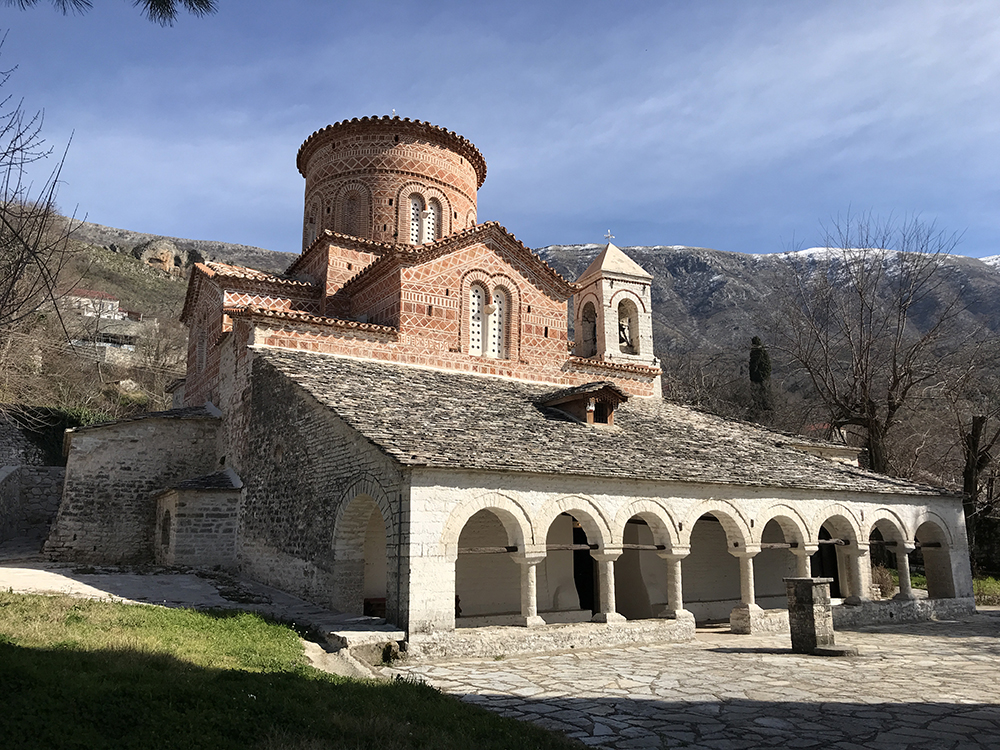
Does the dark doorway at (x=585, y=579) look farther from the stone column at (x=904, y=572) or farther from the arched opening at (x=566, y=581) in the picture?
the stone column at (x=904, y=572)

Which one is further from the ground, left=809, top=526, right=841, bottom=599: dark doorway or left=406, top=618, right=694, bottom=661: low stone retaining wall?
left=809, top=526, right=841, bottom=599: dark doorway

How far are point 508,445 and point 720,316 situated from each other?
7455 centimetres

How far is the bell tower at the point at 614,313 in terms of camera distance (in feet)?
62.6

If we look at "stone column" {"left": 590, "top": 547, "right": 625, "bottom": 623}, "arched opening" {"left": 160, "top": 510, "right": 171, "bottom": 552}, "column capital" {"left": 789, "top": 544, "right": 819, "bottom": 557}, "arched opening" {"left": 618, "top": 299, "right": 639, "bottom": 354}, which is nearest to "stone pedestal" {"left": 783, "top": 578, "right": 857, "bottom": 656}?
"stone column" {"left": 590, "top": 547, "right": 625, "bottom": 623}

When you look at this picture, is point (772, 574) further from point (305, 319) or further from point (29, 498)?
point (29, 498)

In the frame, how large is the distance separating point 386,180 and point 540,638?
519 inches

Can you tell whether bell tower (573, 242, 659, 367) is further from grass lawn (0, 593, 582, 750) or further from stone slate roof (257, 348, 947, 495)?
grass lawn (0, 593, 582, 750)

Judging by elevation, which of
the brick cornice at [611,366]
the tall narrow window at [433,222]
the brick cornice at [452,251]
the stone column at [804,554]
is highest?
the tall narrow window at [433,222]

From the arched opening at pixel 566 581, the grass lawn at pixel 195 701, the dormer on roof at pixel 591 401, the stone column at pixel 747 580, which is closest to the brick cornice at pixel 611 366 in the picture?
the dormer on roof at pixel 591 401

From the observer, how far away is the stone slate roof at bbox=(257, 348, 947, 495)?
1085 cm

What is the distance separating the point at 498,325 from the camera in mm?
17141

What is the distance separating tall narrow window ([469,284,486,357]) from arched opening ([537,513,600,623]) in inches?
180

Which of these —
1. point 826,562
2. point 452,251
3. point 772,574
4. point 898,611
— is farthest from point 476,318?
point 898,611

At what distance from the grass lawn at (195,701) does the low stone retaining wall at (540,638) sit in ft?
6.40
